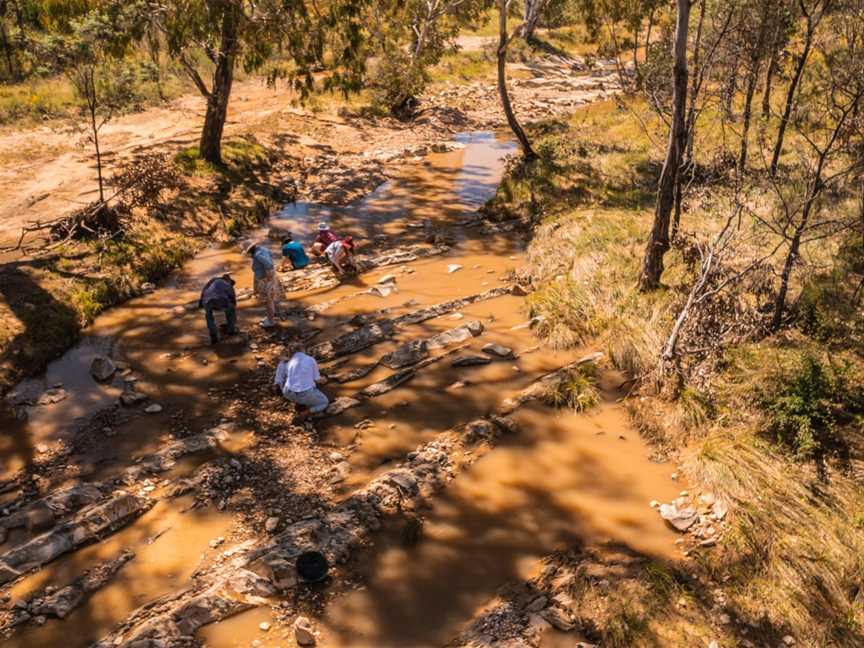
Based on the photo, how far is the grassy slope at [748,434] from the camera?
493 centimetres

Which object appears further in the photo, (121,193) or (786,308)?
(121,193)

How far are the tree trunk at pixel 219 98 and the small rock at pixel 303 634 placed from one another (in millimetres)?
13019

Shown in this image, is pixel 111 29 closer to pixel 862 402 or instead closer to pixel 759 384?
pixel 759 384

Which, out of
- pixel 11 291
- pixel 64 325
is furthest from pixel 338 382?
pixel 11 291

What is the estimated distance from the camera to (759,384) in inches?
278

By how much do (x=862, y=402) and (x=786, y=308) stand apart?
2.14 m

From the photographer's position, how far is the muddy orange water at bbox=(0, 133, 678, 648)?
5203 mm

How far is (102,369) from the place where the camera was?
886cm

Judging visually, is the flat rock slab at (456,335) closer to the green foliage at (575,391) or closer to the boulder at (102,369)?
the green foliage at (575,391)

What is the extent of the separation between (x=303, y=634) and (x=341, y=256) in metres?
8.24

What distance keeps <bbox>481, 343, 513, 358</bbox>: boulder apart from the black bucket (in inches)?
165

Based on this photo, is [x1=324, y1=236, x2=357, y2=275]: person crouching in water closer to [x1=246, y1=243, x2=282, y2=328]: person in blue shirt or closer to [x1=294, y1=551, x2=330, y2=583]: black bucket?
[x1=246, y1=243, x2=282, y2=328]: person in blue shirt

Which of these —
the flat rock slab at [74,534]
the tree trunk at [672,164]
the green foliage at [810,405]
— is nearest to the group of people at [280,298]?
the flat rock slab at [74,534]

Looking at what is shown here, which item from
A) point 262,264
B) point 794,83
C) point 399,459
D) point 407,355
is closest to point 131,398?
point 262,264
